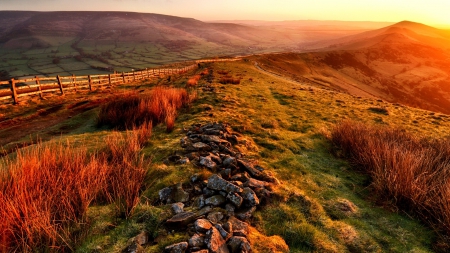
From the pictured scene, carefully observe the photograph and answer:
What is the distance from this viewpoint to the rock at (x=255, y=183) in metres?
5.42

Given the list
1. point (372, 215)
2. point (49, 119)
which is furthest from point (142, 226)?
point (49, 119)

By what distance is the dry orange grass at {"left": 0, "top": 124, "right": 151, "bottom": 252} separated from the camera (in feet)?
11.2

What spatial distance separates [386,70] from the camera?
10244 cm

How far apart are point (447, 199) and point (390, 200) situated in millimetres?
1076

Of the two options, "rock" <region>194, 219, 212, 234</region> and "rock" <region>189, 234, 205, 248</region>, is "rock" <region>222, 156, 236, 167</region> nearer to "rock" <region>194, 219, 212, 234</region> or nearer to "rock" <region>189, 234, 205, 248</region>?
"rock" <region>194, 219, 212, 234</region>

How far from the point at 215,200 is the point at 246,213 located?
67 centimetres

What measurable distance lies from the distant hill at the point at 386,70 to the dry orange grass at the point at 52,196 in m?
58.7

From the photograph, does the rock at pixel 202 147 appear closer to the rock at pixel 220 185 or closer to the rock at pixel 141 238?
the rock at pixel 220 185

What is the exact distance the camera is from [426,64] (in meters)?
111

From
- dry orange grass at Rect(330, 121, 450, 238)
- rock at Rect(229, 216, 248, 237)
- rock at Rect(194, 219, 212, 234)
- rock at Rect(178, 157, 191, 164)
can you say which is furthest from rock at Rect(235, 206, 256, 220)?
dry orange grass at Rect(330, 121, 450, 238)

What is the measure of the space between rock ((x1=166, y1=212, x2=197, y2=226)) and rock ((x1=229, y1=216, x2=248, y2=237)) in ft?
2.22

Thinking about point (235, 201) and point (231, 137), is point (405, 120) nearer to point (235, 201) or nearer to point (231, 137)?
point (231, 137)

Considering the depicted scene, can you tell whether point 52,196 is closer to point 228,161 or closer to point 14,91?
point 228,161

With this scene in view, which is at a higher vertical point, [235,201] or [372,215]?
[235,201]
